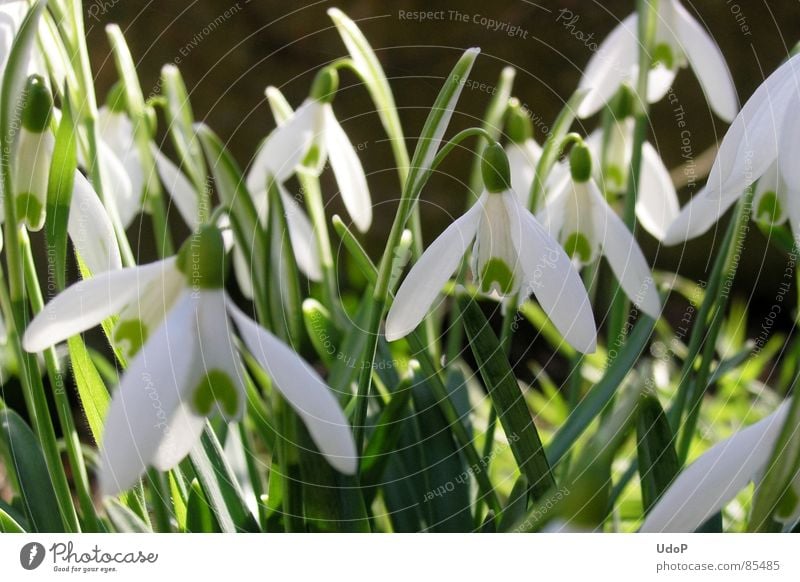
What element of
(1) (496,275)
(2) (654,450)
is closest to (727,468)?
(2) (654,450)

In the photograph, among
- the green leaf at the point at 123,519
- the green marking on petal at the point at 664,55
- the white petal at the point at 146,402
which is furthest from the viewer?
the green marking on petal at the point at 664,55

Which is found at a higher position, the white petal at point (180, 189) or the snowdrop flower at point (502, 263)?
the white petal at point (180, 189)

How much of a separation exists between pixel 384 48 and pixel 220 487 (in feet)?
1.13

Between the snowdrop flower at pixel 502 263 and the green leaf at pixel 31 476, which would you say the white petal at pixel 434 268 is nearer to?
the snowdrop flower at pixel 502 263

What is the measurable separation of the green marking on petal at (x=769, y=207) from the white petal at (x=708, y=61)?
109 millimetres

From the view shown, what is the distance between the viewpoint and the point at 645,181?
2.09ft

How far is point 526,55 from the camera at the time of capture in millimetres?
793

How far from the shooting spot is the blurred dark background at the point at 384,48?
599 millimetres

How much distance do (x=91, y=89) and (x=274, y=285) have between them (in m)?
0.19

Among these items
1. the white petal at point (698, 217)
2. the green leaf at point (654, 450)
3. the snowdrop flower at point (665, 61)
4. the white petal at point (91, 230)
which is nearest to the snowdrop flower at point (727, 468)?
the green leaf at point (654, 450)
